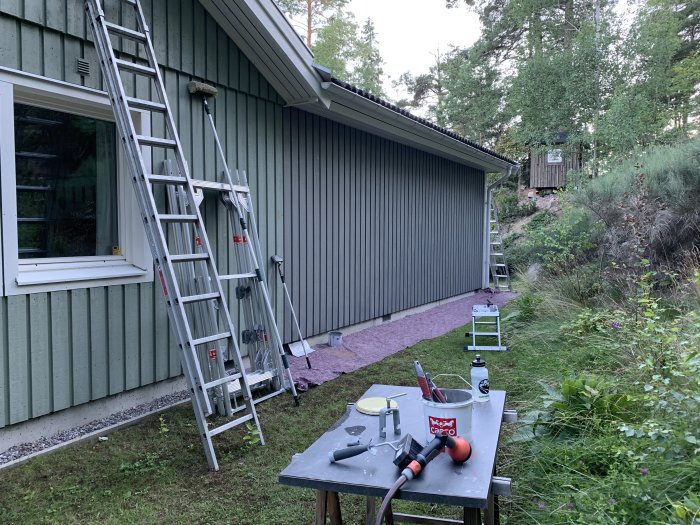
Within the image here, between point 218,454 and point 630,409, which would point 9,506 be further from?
point 630,409

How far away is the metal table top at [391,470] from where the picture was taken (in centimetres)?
148

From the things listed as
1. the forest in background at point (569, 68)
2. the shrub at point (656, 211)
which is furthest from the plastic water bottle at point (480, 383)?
the forest in background at point (569, 68)

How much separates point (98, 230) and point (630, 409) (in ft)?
12.4

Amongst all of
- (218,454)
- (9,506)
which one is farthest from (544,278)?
(9,506)

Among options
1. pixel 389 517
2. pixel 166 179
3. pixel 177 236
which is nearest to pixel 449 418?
pixel 389 517

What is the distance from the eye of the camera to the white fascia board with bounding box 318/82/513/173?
5605 millimetres

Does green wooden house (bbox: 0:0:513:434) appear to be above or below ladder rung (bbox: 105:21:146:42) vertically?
below

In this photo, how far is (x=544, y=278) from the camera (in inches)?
328

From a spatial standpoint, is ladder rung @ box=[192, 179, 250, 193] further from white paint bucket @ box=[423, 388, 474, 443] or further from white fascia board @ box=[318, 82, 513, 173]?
white paint bucket @ box=[423, 388, 474, 443]

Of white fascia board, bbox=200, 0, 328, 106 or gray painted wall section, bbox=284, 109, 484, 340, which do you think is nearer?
white fascia board, bbox=200, 0, 328, 106

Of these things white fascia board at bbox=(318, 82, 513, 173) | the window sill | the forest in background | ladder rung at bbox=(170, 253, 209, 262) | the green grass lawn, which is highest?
the forest in background

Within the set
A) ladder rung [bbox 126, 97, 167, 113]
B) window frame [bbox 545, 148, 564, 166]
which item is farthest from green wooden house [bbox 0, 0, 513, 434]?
window frame [bbox 545, 148, 564, 166]

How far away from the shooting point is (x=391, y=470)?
5.32 feet

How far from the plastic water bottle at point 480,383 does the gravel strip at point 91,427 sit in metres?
2.62
